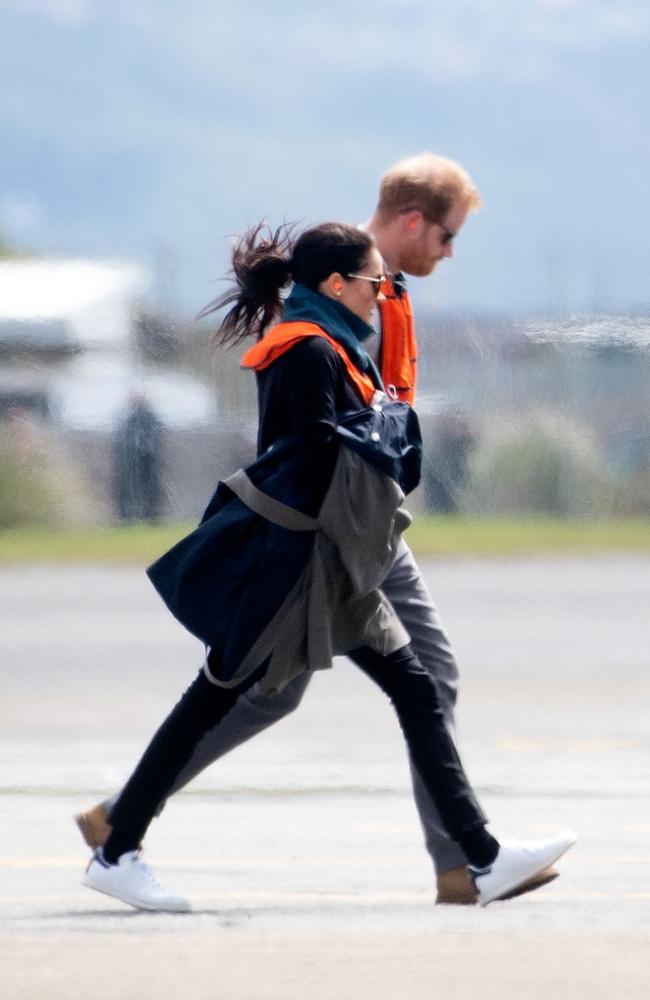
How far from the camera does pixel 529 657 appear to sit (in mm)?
11398

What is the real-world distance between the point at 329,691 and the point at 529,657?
178 cm

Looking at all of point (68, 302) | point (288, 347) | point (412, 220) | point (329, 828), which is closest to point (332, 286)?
point (288, 347)

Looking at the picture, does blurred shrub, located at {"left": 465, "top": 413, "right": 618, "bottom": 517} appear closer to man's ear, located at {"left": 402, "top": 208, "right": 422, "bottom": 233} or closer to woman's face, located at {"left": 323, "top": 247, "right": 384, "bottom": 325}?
man's ear, located at {"left": 402, "top": 208, "right": 422, "bottom": 233}

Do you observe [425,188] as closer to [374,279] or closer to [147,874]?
[374,279]

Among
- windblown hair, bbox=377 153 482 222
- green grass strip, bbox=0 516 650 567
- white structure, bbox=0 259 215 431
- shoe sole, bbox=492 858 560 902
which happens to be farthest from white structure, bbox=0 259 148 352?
shoe sole, bbox=492 858 560 902

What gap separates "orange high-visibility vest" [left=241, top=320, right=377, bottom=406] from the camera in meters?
4.95

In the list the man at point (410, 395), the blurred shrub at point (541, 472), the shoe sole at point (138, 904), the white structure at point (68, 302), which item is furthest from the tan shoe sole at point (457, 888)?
the blurred shrub at point (541, 472)

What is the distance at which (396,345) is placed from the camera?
5.32 meters

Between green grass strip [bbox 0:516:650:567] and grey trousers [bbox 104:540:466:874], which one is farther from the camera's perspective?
green grass strip [bbox 0:516:650:567]

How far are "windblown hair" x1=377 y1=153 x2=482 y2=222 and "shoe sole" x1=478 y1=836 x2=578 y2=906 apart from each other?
153 cm

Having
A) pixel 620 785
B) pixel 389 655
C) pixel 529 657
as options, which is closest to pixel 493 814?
pixel 620 785

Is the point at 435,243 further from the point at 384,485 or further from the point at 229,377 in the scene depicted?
the point at 229,377

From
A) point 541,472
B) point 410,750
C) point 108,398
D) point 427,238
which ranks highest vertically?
point 427,238

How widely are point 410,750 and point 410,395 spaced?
860mm
